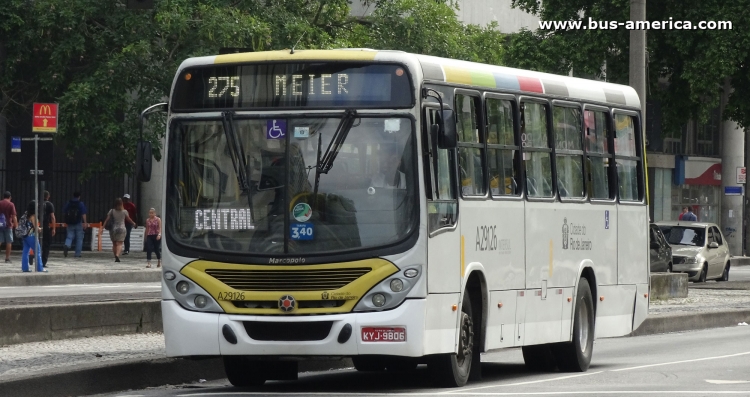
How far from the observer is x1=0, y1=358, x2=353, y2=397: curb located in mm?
10961

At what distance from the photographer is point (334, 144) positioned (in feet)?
38.4

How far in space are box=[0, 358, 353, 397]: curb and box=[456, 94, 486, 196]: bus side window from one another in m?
2.79

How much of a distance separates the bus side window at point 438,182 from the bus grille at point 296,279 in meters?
0.75

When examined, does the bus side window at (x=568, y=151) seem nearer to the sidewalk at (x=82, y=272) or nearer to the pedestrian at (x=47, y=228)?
the sidewalk at (x=82, y=272)

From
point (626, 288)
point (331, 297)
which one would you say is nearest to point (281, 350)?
point (331, 297)

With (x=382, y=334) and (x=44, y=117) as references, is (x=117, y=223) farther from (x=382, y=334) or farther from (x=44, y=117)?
(x=382, y=334)

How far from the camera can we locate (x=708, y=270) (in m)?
36.6

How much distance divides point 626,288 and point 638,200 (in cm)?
98

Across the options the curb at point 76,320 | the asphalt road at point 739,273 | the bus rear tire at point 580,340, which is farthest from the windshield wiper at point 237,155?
the asphalt road at point 739,273

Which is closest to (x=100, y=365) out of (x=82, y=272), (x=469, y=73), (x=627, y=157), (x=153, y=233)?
(x=469, y=73)

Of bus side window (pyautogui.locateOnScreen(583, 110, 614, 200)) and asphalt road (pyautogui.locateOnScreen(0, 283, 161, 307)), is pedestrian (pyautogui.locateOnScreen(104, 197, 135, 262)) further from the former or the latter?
bus side window (pyautogui.locateOnScreen(583, 110, 614, 200))

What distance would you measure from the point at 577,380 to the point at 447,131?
10.2 ft

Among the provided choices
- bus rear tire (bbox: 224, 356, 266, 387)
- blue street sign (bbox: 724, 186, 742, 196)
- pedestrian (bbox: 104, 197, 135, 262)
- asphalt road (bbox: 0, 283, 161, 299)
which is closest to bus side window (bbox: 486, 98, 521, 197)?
bus rear tire (bbox: 224, 356, 266, 387)

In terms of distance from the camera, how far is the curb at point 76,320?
46.6ft
